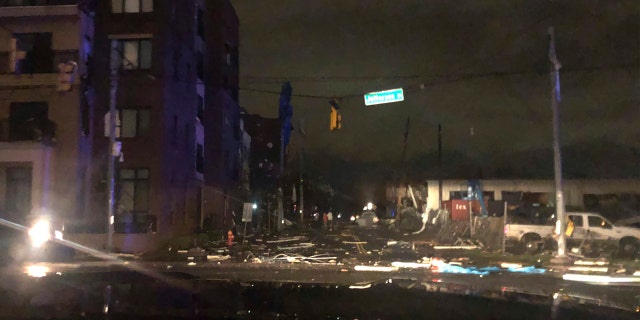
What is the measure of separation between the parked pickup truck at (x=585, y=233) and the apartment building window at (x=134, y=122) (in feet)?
62.0

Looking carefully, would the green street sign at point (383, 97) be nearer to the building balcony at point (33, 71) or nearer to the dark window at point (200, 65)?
the building balcony at point (33, 71)

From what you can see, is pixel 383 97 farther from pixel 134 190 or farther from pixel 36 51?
pixel 36 51

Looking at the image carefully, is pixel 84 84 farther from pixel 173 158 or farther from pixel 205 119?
pixel 205 119

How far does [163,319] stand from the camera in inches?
156

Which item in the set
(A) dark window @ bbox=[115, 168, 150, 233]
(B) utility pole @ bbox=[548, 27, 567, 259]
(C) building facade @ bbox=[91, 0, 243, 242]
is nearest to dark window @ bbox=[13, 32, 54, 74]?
(C) building facade @ bbox=[91, 0, 243, 242]

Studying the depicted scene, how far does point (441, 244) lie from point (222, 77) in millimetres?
21776

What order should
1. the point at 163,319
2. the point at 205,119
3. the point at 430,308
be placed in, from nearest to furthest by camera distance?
the point at 163,319 → the point at 430,308 → the point at 205,119

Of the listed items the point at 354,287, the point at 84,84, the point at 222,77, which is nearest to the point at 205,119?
the point at 222,77

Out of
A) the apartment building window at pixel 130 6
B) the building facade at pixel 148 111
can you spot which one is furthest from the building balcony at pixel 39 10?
the apartment building window at pixel 130 6

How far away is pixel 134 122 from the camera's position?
35.3 meters

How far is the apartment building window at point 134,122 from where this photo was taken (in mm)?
35062

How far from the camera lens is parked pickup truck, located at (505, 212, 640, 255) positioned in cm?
2983

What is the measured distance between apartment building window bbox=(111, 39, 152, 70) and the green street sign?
1638 cm

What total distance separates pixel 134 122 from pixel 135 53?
3.66m
